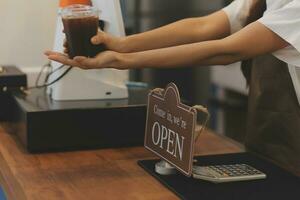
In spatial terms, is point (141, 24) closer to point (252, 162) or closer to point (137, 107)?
point (137, 107)

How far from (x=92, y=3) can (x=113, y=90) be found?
0.78 ft

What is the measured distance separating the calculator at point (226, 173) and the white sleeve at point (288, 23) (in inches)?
10.7

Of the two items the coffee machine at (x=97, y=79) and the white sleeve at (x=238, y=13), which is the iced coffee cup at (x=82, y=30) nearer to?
the coffee machine at (x=97, y=79)

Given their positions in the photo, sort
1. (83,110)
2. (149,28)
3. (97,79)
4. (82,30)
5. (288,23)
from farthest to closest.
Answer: (149,28), (97,79), (83,110), (82,30), (288,23)

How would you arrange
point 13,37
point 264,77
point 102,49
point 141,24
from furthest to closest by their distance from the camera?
point 141,24 < point 13,37 < point 264,77 < point 102,49

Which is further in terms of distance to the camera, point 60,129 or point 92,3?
point 92,3

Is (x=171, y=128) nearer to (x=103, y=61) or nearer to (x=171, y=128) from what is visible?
(x=171, y=128)

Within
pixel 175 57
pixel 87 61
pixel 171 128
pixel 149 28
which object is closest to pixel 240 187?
pixel 171 128

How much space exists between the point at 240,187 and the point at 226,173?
6 cm

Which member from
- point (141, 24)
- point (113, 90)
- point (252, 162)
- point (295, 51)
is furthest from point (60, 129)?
point (141, 24)

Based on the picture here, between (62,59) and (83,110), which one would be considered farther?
(83,110)

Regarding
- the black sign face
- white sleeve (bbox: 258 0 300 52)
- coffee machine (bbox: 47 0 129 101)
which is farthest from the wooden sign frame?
coffee machine (bbox: 47 0 129 101)

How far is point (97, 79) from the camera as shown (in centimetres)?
159

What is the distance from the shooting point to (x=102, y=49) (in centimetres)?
129
